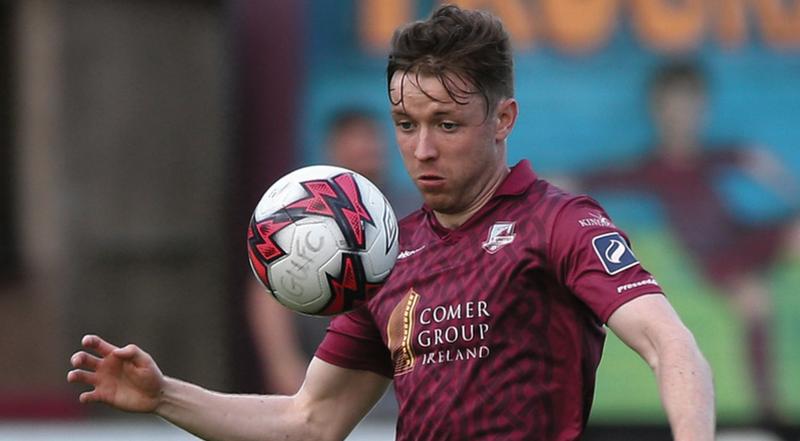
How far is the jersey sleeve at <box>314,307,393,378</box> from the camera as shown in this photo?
5723mm

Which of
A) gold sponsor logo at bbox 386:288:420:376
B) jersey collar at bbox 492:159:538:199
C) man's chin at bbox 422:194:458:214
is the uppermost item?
jersey collar at bbox 492:159:538:199

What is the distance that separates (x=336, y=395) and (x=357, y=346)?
0.20m

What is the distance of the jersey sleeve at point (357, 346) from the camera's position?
5.72m

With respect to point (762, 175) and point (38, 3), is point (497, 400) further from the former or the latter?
point (38, 3)

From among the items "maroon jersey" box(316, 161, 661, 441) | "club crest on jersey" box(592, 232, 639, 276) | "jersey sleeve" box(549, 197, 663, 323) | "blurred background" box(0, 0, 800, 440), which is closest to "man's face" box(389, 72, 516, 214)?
"maroon jersey" box(316, 161, 661, 441)

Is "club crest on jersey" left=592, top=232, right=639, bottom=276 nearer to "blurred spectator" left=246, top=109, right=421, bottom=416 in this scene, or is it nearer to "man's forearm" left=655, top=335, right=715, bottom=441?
"man's forearm" left=655, top=335, right=715, bottom=441

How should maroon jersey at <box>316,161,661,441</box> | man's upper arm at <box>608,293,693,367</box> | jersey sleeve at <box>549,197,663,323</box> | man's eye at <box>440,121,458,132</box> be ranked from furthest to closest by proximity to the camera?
man's eye at <box>440,121,458,132</box>, maroon jersey at <box>316,161,661,441</box>, jersey sleeve at <box>549,197,663,323</box>, man's upper arm at <box>608,293,693,367</box>

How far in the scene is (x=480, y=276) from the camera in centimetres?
525

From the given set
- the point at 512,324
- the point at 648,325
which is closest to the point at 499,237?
the point at 512,324

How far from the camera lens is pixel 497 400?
16.9ft

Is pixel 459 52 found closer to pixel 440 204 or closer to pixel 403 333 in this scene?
pixel 440 204

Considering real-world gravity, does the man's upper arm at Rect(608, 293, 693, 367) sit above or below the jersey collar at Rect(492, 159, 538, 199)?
below

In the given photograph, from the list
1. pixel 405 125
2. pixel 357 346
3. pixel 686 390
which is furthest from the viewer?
pixel 357 346

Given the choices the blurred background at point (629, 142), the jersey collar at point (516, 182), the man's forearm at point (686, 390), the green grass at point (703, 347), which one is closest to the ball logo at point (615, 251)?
the man's forearm at point (686, 390)
